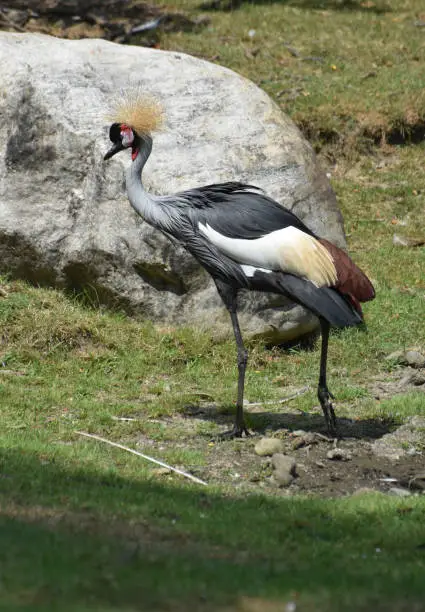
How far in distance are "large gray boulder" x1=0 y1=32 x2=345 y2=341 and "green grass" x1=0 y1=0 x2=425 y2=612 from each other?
0.29 metres

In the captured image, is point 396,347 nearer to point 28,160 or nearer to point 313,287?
point 313,287

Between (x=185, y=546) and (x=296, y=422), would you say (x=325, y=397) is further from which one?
(x=185, y=546)

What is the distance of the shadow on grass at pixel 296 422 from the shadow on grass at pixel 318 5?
38.4ft

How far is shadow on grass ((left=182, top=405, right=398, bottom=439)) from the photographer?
7.75m

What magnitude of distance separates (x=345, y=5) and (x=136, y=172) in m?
11.9

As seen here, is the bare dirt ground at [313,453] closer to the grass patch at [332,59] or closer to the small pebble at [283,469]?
the small pebble at [283,469]

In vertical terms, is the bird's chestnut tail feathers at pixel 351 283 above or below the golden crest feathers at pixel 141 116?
below

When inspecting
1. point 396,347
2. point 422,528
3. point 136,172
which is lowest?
point 396,347

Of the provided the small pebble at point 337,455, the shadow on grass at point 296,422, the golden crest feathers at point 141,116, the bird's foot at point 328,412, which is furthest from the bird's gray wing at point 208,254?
the small pebble at point 337,455

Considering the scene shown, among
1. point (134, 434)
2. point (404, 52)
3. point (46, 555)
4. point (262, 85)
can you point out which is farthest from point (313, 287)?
point (404, 52)

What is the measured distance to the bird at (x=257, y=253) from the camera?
291 inches

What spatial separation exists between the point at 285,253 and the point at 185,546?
3.10m

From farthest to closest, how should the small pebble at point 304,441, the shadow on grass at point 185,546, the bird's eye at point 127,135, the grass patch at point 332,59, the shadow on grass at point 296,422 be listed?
the grass patch at point 332,59 → the bird's eye at point 127,135 → the shadow on grass at point 296,422 → the small pebble at point 304,441 → the shadow on grass at point 185,546

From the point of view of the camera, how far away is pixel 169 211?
304 inches
